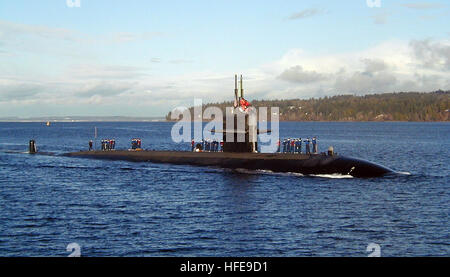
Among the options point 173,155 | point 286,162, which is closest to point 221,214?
point 286,162

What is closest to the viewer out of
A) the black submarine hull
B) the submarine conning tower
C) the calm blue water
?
the calm blue water

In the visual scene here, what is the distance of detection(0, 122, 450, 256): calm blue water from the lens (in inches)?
782

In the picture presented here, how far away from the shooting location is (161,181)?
3825cm

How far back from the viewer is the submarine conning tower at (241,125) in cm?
4186

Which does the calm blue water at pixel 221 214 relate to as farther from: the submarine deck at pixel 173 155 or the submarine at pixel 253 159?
the submarine deck at pixel 173 155

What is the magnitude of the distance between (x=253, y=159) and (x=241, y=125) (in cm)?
290

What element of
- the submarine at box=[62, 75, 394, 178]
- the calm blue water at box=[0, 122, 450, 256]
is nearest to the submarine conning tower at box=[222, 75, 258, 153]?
the submarine at box=[62, 75, 394, 178]

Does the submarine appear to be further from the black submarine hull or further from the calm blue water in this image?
the calm blue water

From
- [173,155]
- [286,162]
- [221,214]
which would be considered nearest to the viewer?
[221,214]

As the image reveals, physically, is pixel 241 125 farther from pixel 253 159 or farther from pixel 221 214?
pixel 221 214

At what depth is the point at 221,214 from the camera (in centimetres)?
2614

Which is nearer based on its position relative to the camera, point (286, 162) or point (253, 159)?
point (286, 162)
